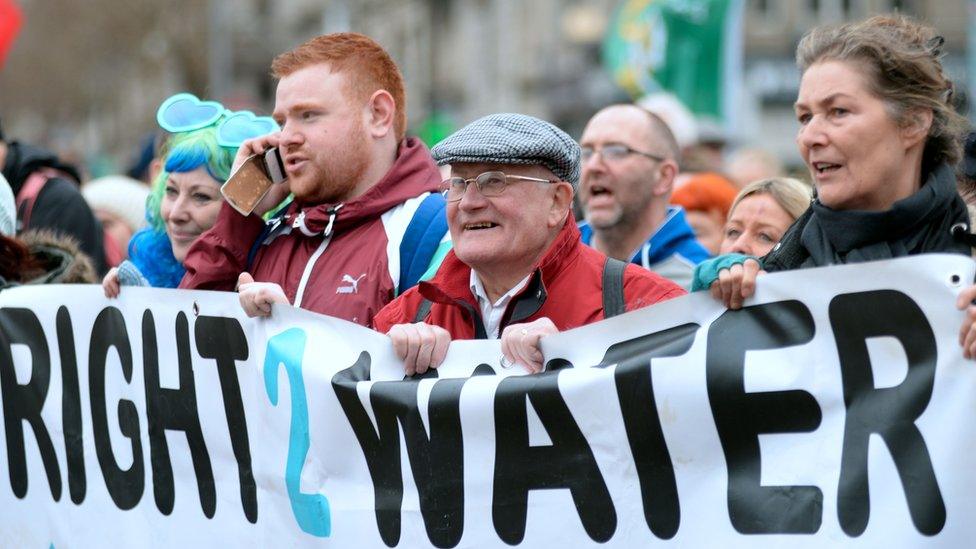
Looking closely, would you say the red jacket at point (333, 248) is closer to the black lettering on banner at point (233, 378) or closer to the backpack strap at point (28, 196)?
the black lettering on banner at point (233, 378)

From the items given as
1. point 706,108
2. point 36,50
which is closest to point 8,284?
point 706,108

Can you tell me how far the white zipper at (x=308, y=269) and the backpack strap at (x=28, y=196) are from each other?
262cm

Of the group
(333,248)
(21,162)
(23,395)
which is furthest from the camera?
(21,162)

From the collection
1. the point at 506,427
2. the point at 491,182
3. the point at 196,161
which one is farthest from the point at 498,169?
the point at 196,161

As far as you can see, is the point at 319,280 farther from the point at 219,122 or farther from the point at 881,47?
the point at 881,47

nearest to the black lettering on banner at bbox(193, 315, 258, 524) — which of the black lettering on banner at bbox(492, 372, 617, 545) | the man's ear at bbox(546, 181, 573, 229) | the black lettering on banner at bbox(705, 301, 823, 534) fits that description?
the black lettering on banner at bbox(492, 372, 617, 545)

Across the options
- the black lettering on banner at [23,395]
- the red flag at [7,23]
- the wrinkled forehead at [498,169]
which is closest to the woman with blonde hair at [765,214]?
the wrinkled forehead at [498,169]

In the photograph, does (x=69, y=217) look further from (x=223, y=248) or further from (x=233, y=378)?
(x=233, y=378)

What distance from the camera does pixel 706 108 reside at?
1247cm

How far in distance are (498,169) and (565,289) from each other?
1.13 feet

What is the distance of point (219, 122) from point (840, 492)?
110 inches

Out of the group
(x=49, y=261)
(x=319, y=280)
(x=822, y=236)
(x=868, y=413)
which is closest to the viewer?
(x=868, y=413)

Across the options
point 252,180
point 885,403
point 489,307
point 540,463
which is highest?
point 252,180

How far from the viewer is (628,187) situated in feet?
21.2
